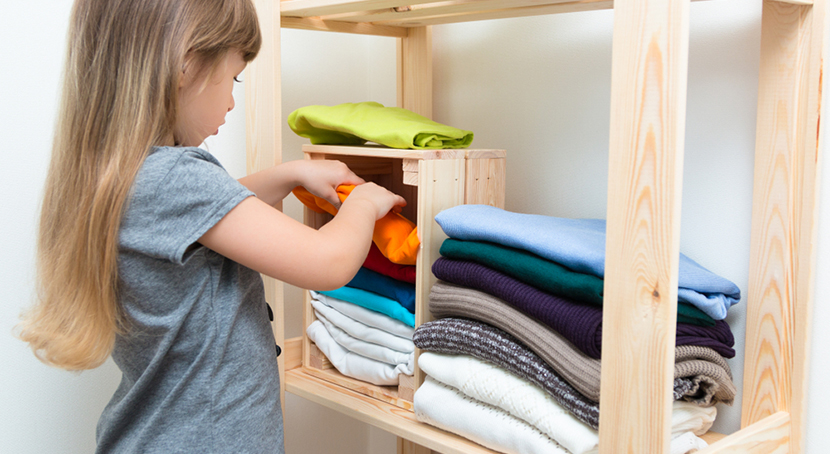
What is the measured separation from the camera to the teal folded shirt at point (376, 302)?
101cm

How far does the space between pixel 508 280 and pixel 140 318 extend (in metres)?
0.45

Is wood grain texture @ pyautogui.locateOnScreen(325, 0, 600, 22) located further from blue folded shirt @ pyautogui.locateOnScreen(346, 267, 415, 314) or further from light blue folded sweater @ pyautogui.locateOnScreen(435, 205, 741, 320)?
blue folded shirt @ pyautogui.locateOnScreen(346, 267, 415, 314)

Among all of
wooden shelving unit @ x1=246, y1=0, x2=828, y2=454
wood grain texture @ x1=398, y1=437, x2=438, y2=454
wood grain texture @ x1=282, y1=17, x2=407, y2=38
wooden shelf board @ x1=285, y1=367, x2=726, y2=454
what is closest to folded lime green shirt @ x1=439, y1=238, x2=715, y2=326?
wooden shelving unit @ x1=246, y1=0, x2=828, y2=454

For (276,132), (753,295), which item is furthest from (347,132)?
(753,295)

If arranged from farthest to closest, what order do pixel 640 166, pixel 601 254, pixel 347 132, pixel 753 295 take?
pixel 347 132 → pixel 753 295 → pixel 601 254 → pixel 640 166

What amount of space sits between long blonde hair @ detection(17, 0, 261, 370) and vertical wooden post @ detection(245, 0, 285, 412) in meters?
0.24

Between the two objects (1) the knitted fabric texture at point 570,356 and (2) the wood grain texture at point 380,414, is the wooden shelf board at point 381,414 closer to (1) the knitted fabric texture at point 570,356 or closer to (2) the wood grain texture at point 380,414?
(2) the wood grain texture at point 380,414

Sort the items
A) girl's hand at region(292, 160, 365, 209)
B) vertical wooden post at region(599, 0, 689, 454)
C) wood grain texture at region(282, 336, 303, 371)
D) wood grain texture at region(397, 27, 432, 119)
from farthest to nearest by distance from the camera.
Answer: wood grain texture at region(397, 27, 432, 119) → wood grain texture at region(282, 336, 303, 371) → girl's hand at region(292, 160, 365, 209) → vertical wooden post at region(599, 0, 689, 454)

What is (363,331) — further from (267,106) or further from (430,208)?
(267,106)

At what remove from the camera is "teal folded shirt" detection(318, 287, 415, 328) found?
39.9 inches

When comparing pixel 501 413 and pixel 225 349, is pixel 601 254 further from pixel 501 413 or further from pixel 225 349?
pixel 225 349

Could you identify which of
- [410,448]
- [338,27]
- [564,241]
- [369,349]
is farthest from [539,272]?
[410,448]

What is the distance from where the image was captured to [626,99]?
2.05 ft

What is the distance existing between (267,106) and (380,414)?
0.50m
